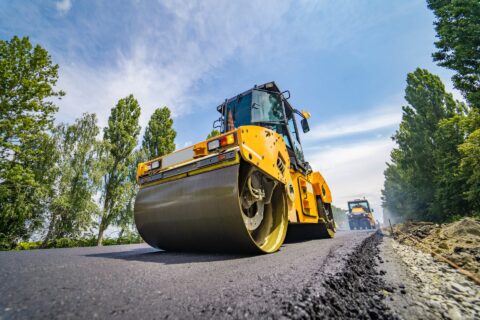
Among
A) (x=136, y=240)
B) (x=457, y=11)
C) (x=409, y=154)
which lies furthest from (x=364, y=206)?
(x=136, y=240)

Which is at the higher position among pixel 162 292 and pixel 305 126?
pixel 305 126

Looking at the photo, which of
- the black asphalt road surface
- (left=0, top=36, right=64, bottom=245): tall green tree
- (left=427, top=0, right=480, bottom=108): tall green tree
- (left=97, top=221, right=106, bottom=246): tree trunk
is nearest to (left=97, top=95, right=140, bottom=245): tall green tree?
(left=97, top=221, right=106, bottom=246): tree trunk

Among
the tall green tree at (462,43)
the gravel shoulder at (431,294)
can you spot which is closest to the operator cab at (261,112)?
the gravel shoulder at (431,294)

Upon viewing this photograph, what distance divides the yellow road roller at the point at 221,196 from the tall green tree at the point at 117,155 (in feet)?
43.3

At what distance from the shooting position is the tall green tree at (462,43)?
870 centimetres

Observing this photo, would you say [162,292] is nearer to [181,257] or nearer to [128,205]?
[181,257]

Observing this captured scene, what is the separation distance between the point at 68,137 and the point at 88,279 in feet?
56.6

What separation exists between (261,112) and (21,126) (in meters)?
12.7

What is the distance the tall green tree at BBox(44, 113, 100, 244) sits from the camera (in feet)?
43.1

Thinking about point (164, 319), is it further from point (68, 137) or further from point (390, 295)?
point (68, 137)

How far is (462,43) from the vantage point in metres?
9.16

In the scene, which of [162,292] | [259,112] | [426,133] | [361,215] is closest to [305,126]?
[259,112]

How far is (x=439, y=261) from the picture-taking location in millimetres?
2377

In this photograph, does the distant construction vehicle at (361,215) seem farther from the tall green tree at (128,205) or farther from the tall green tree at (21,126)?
the tall green tree at (21,126)
